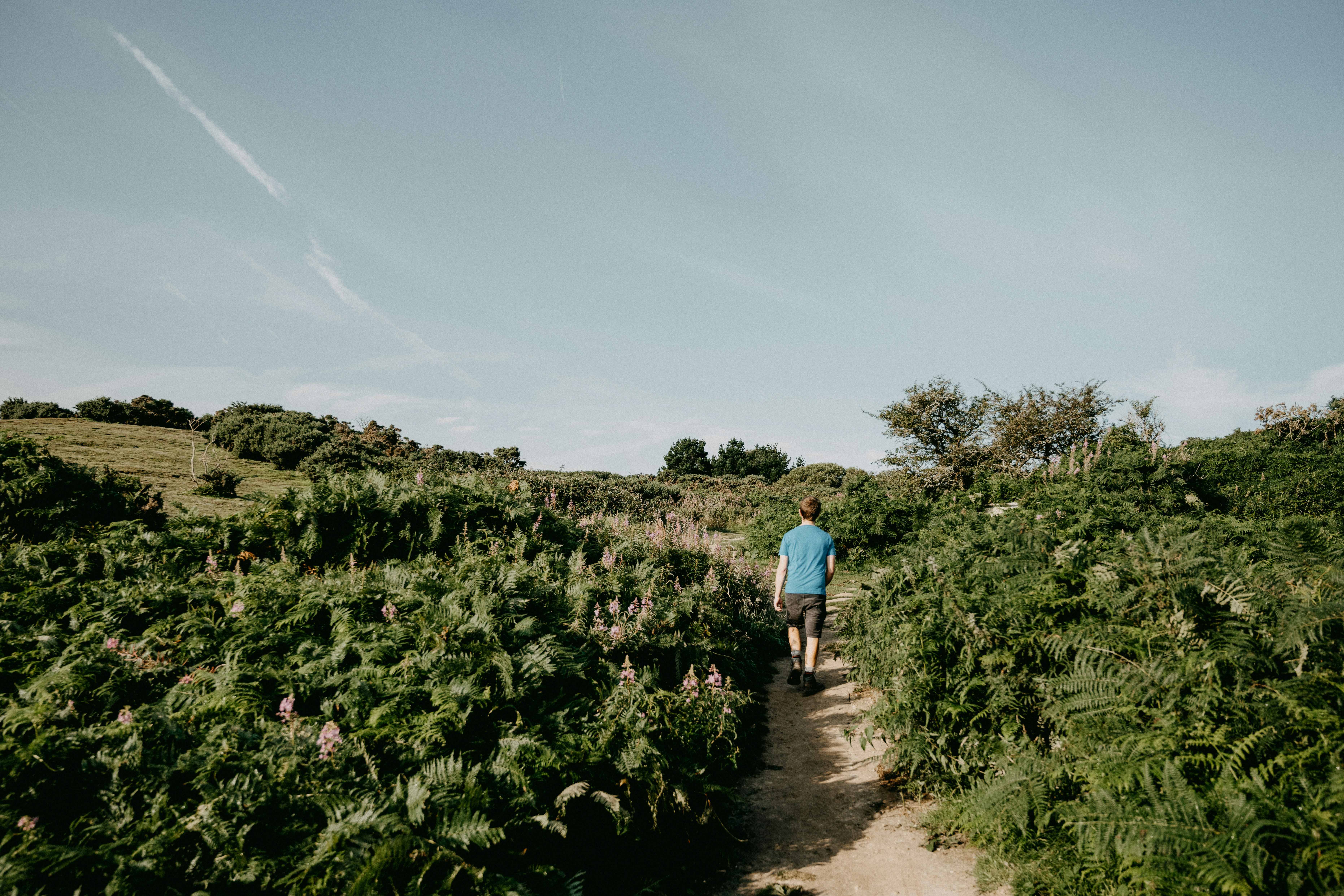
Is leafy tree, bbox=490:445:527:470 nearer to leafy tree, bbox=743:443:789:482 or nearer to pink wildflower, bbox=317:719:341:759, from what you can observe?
pink wildflower, bbox=317:719:341:759

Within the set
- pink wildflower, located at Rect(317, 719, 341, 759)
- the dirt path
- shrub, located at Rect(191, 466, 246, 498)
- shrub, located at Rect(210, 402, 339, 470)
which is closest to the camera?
pink wildflower, located at Rect(317, 719, 341, 759)

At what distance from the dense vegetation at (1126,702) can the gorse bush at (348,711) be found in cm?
174

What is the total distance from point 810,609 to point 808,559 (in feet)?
2.04

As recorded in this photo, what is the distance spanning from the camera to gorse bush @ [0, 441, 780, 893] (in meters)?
2.62

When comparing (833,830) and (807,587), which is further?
(807,587)

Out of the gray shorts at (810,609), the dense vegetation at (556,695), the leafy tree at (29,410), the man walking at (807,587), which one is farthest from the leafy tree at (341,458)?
the leafy tree at (29,410)

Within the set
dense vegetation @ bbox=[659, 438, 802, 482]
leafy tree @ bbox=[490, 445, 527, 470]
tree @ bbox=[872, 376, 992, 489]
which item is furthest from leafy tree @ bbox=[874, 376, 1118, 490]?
dense vegetation @ bbox=[659, 438, 802, 482]

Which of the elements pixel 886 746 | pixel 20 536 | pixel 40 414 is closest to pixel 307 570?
pixel 20 536

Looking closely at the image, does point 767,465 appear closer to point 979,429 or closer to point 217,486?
point 979,429

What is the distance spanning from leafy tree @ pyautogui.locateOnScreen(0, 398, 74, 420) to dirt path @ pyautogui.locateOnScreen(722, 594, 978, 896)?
26971 mm

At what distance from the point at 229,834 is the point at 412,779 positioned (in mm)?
726

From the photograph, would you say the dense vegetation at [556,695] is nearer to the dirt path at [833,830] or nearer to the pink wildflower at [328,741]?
the pink wildflower at [328,741]

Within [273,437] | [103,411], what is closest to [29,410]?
[103,411]

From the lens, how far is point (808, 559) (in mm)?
7734
